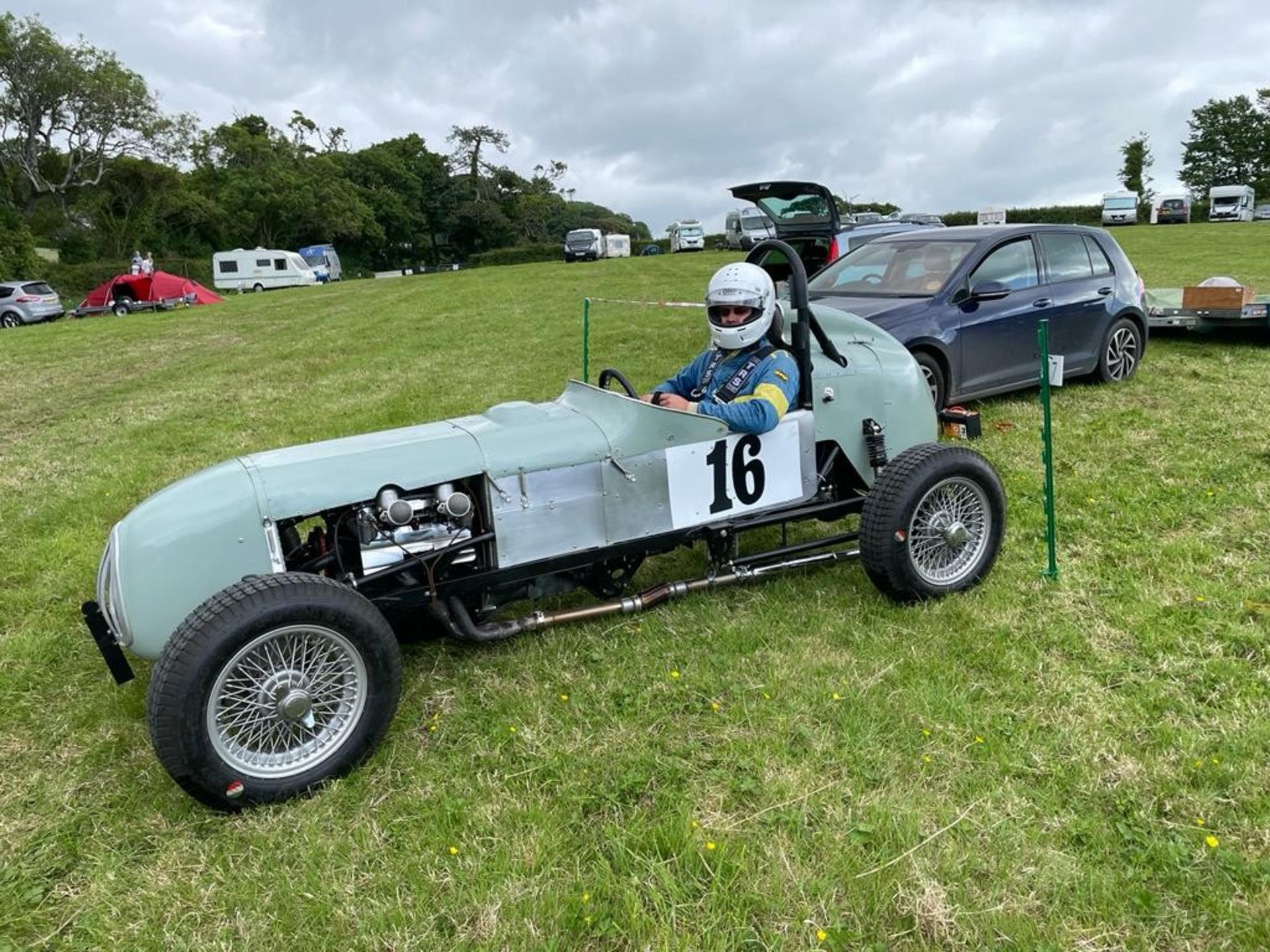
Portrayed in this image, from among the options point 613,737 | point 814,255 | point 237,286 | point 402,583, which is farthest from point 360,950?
point 237,286

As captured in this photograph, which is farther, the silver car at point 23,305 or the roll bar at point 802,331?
the silver car at point 23,305

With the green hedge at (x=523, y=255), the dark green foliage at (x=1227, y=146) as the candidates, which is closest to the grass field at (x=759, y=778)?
the green hedge at (x=523, y=255)

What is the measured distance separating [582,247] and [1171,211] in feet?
104

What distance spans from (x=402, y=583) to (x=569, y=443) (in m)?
0.89

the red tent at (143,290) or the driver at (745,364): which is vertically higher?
the red tent at (143,290)

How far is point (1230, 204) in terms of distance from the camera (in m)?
45.2

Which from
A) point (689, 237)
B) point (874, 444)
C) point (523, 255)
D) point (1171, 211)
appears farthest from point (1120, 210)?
point (874, 444)

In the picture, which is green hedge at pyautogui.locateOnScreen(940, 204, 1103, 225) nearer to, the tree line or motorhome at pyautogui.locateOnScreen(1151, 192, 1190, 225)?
motorhome at pyautogui.locateOnScreen(1151, 192, 1190, 225)

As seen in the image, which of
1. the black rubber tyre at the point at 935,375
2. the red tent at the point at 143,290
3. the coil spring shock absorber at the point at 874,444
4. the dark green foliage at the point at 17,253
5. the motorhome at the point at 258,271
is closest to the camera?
the coil spring shock absorber at the point at 874,444

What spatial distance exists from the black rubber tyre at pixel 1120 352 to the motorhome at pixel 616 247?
37517mm

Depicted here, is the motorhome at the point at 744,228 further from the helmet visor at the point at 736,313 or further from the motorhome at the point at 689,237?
the helmet visor at the point at 736,313

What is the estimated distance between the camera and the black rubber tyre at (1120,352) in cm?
826

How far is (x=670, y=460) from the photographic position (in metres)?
3.64

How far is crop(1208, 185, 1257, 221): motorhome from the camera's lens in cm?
4512
